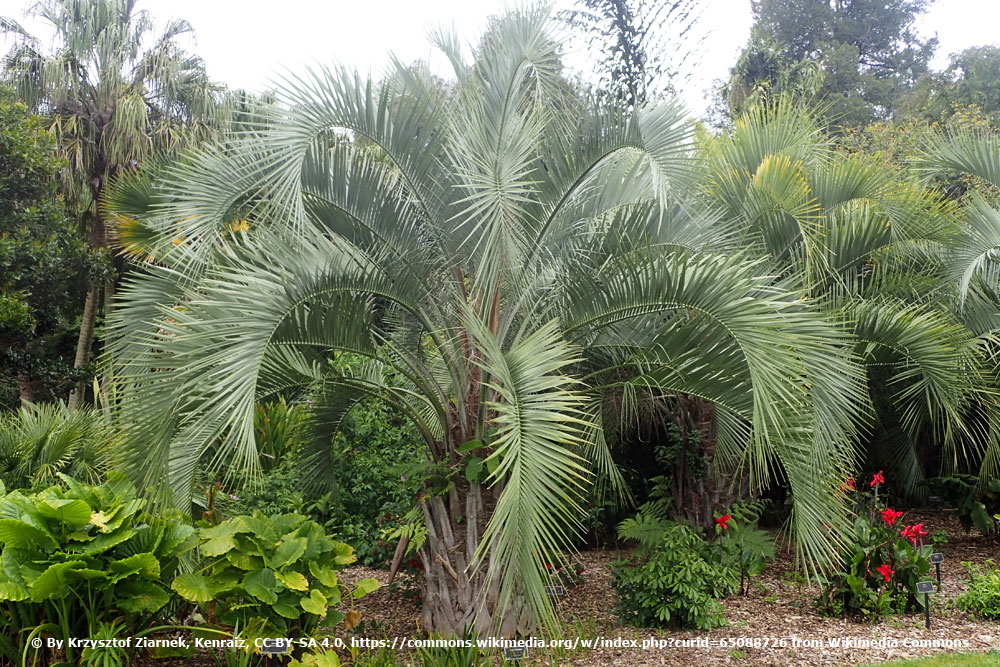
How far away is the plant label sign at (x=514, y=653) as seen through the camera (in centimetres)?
411

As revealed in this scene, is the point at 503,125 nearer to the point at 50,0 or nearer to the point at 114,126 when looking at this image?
the point at 114,126

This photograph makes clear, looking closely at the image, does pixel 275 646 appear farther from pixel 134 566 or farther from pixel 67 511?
pixel 67 511

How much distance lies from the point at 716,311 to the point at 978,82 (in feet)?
78.8

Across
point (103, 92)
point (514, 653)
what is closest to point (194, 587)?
point (514, 653)

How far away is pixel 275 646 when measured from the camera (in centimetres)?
400

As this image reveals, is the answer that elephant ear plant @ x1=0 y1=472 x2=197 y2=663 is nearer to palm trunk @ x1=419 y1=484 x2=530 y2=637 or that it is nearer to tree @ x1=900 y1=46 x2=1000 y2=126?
palm trunk @ x1=419 y1=484 x2=530 y2=637

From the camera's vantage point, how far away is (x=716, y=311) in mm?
4023

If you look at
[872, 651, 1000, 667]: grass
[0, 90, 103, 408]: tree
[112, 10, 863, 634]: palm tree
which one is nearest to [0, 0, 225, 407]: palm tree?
[0, 90, 103, 408]: tree

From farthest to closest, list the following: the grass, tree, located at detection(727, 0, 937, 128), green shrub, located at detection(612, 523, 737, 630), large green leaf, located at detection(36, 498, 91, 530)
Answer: tree, located at detection(727, 0, 937, 128), green shrub, located at detection(612, 523, 737, 630), the grass, large green leaf, located at detection(36, 498, 91, 530)

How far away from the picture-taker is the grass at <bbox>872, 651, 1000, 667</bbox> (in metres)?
4.52

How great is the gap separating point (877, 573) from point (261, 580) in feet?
13.4

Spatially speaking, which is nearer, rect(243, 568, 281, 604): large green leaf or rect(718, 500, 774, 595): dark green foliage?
rect(243, 568, 281, 604): large green leaf

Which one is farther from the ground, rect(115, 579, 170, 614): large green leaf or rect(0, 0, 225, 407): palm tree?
rect(0, 0, 225, 407): palm tree

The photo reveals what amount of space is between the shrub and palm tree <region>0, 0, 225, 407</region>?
10.2 meters
